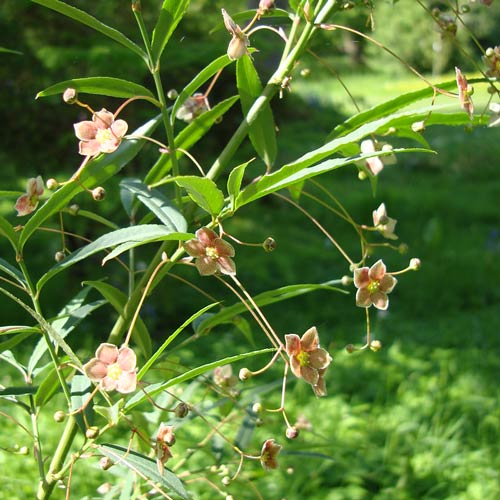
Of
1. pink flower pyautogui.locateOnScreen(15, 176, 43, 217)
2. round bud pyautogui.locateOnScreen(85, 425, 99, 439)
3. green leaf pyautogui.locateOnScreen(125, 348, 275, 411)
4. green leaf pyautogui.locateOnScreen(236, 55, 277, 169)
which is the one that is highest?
green leaf pyautogui.locateOnScreen(236, 55, 277, 169)

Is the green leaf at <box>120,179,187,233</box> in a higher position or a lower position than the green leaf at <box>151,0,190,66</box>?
lower

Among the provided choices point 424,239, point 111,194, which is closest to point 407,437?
point 111,194

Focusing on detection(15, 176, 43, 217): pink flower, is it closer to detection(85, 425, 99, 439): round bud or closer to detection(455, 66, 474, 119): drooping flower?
detection(85, 425, 99, 439): round bud

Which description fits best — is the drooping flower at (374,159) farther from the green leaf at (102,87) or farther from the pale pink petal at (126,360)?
the pale pink petal at (126,360)

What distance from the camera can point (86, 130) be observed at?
721mm

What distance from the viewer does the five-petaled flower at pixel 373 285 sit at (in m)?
0.76

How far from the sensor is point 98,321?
10.6 ft

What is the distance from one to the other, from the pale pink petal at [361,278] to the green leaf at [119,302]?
24cm

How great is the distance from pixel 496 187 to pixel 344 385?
385 centimetres

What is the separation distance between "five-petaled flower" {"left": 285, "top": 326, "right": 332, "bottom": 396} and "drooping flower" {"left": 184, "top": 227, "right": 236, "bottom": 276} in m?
0.08

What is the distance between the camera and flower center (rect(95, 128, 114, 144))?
0.72 metres

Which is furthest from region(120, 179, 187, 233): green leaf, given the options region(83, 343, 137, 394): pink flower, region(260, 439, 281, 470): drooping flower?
region(260, 439, 281, 470): drooping flower

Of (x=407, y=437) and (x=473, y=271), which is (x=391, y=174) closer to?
(x=473, y=271)

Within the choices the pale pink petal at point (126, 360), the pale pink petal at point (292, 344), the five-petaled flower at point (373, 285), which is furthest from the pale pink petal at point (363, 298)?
the pale pink petal at point (126, 360)
